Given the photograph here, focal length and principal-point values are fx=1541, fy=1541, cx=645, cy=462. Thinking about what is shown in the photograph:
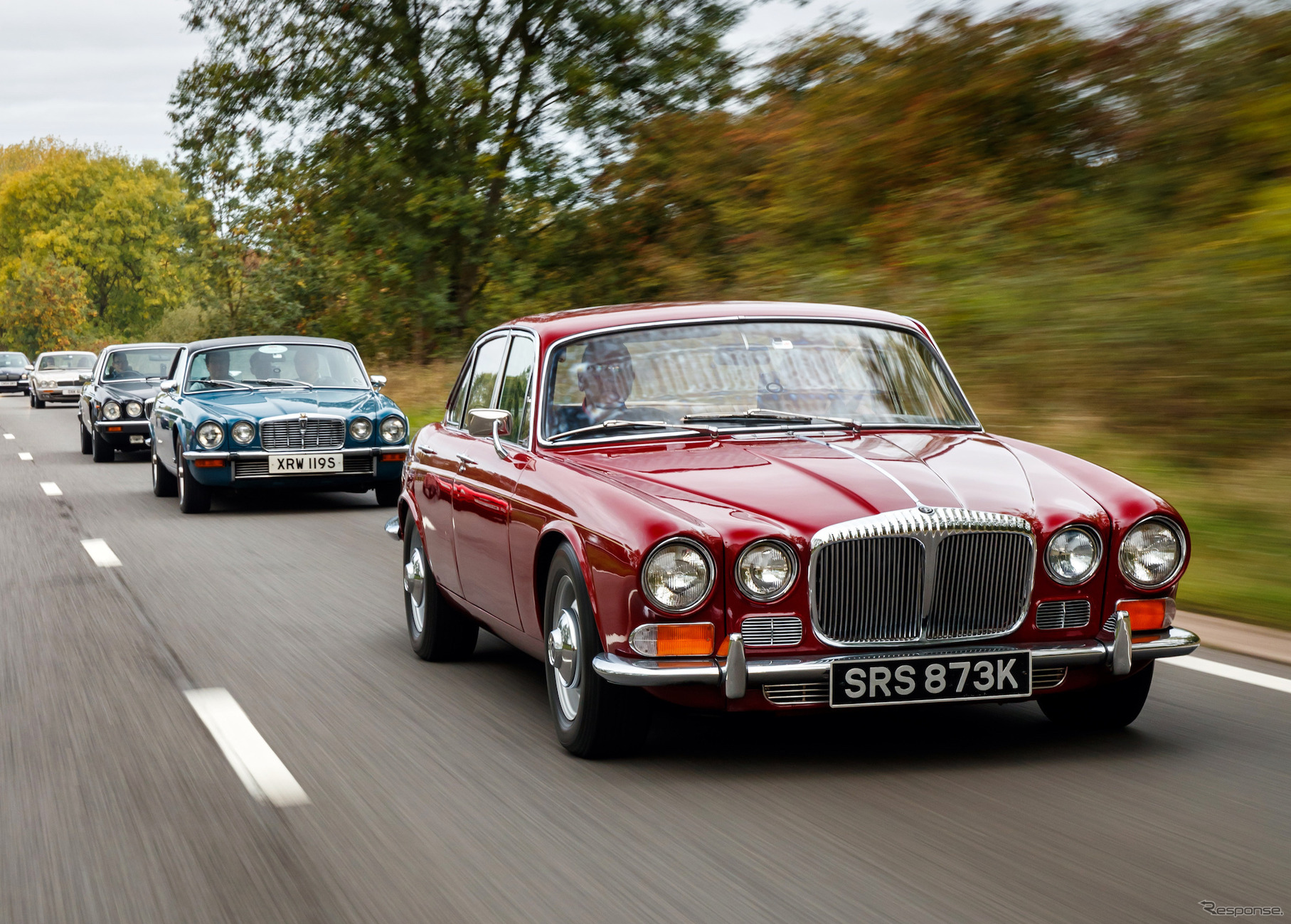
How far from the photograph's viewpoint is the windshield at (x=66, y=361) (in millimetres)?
45688

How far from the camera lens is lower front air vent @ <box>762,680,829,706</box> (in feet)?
15.4

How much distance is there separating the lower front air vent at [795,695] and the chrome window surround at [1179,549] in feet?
3.57

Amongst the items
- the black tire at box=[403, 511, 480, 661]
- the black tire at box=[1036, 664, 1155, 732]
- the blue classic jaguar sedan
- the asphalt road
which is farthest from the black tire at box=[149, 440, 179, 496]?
the black tire at box=[1036, 664, 1155, 732]

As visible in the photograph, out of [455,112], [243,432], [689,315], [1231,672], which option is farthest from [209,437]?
[455,112]

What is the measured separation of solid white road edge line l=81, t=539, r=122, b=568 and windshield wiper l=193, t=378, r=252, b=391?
10.4 feet

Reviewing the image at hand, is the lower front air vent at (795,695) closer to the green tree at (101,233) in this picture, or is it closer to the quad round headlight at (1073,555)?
the quad round headlight at (1073,555)

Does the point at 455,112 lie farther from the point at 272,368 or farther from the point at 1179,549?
the point at 1179,549

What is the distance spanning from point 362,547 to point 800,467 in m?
6.73

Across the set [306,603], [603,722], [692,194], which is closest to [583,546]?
[603,722]

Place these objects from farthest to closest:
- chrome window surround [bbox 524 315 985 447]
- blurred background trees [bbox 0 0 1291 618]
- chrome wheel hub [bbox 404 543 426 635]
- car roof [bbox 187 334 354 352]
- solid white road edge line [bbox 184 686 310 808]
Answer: car roof [bbox 187 334 354 352] < blurred background trees [bbox 0 0 1291 618] < chrome wheel hub [bbox 404 543 426 635] < chrome window surround [bbox 524 315 985 447] < solid white road edge line [bbox 184 686 310 808]

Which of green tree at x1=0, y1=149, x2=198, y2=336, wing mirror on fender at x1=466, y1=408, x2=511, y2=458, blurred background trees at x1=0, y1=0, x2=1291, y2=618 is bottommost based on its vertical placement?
wing mirror on fender at x1=466, y1=408, x2=511, y2=458

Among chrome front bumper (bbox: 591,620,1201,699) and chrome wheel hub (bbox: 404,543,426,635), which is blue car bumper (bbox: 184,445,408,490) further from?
chrome front bumper (bbox: 591,620,1201,699)

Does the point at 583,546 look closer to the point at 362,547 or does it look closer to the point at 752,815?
the point at 752,815

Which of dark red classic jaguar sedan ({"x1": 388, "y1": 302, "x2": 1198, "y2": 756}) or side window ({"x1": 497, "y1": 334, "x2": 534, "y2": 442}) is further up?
side window ({"x1": 497, "y1": 334, "x2": 534, "y2": 442})
